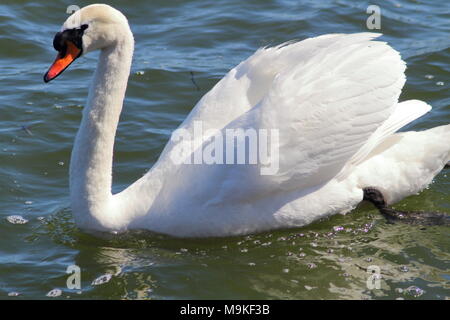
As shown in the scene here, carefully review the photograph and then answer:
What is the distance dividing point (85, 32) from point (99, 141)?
2.87ft

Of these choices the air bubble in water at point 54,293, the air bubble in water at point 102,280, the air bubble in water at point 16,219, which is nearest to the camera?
the air bubble in water at point 54,293

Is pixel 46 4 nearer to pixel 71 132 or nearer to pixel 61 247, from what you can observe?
pixel 71 132

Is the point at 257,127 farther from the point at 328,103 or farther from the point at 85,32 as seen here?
the point at 85,32

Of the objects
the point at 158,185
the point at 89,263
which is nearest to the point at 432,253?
the point at 158,185

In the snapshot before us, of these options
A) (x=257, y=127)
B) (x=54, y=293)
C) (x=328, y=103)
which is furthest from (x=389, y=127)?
(x=54, y=293)

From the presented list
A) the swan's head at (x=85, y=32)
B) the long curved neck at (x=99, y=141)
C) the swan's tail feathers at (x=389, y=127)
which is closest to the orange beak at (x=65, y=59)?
the swan's head at (x=85, y=32)

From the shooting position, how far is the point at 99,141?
23.0ft

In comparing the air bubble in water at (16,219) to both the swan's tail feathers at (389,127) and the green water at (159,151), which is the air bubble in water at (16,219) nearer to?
the green water at (159,151)

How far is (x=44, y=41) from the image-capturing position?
1160 centimetres

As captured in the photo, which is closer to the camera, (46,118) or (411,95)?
(46,118)

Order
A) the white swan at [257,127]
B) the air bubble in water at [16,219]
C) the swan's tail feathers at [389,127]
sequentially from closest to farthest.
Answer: the white swan at [257,127], the swan's tail feathers at [389,127], the air bubble in water at [16,219]

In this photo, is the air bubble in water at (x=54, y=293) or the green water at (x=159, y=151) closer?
the air bubble in water at (x=54, y=293)

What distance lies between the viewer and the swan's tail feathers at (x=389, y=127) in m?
7.31

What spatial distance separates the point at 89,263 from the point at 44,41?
5.35 metres
